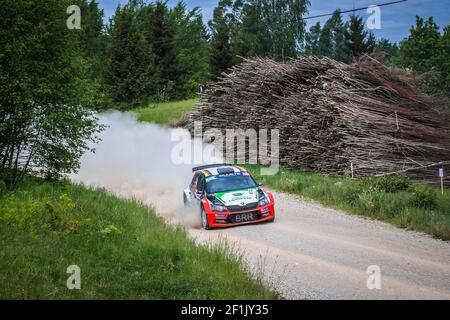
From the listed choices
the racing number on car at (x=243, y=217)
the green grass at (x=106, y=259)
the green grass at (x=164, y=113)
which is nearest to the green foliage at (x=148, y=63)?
the green grass at (x=164, y=113)

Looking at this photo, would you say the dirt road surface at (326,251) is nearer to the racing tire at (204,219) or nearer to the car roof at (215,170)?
the racing tire at (204,219)

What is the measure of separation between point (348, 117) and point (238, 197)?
8617 millimetres

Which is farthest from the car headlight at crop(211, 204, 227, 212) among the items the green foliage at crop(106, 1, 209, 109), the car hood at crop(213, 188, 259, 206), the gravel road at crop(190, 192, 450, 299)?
the green foliage at crop(106, 1, 209, 109)

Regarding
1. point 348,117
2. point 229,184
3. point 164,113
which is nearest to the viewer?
point 229,184

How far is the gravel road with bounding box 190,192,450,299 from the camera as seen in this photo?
357 inches

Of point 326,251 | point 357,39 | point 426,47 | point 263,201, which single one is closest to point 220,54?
point 357,39

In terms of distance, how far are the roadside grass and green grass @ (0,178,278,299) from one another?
6449 millimetres

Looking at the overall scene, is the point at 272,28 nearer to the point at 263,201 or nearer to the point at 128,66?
the point at 128,66

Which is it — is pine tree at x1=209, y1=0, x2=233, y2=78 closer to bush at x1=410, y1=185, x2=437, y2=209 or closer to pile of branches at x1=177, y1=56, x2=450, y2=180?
pile of branches at x1=177, y1=56, x2=450, y2=180

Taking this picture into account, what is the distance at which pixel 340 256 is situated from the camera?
11.4m

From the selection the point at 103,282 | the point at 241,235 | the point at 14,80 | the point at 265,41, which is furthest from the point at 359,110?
the point at 265,41

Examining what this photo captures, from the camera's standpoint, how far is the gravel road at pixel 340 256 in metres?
9.08

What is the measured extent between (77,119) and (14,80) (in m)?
2.27
